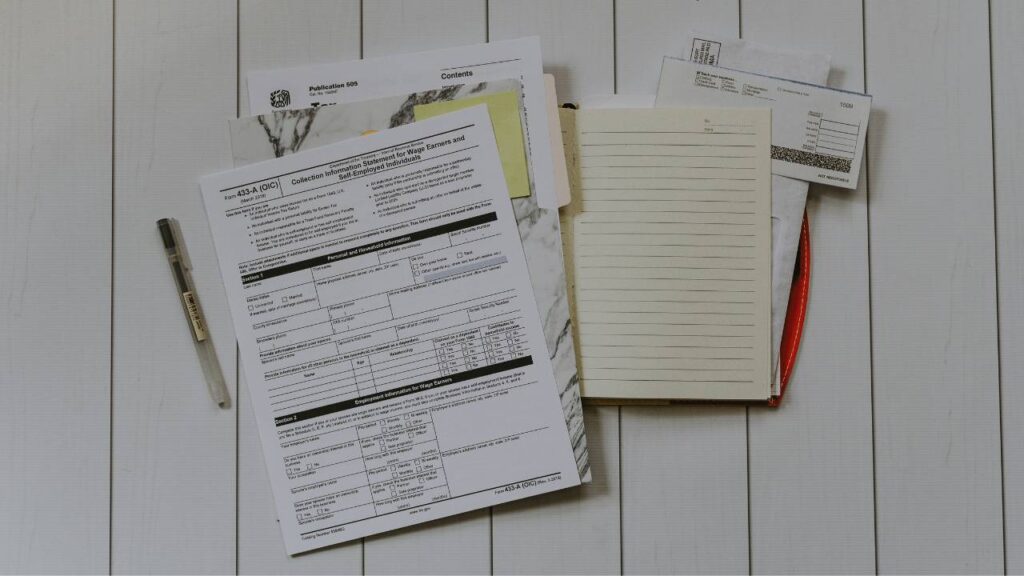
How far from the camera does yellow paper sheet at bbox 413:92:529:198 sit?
1.84 ft

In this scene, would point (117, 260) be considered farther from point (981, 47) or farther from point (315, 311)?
point (981, 47)

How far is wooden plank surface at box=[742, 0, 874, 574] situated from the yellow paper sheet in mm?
196

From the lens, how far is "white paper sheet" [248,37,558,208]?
0.57 metres

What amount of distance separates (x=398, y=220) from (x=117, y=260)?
8.9 inches

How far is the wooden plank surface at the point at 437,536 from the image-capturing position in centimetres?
58

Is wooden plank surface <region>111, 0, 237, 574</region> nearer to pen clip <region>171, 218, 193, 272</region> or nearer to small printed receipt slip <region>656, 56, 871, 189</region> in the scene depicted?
pen clip <region>171, 218, 193, 272</region>

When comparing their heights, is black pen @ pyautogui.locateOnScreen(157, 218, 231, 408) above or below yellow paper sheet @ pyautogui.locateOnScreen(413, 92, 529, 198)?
below

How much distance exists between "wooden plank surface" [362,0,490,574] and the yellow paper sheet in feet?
0.18

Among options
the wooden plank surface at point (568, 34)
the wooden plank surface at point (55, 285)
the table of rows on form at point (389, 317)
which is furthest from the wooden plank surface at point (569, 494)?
the wooden plank surface at point (55, 285)

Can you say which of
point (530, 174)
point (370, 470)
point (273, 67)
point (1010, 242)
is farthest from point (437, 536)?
point (1010, 242)

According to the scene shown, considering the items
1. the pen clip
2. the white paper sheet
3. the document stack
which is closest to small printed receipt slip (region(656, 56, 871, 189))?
the document stack

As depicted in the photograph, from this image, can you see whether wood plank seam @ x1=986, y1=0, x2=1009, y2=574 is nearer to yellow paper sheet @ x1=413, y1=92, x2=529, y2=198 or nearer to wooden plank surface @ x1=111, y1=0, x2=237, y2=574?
yellow paper sheet @ x1=413, y1=92, x2=529, y2=198

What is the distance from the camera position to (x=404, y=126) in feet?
1.85

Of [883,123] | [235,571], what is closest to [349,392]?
[235,571]
